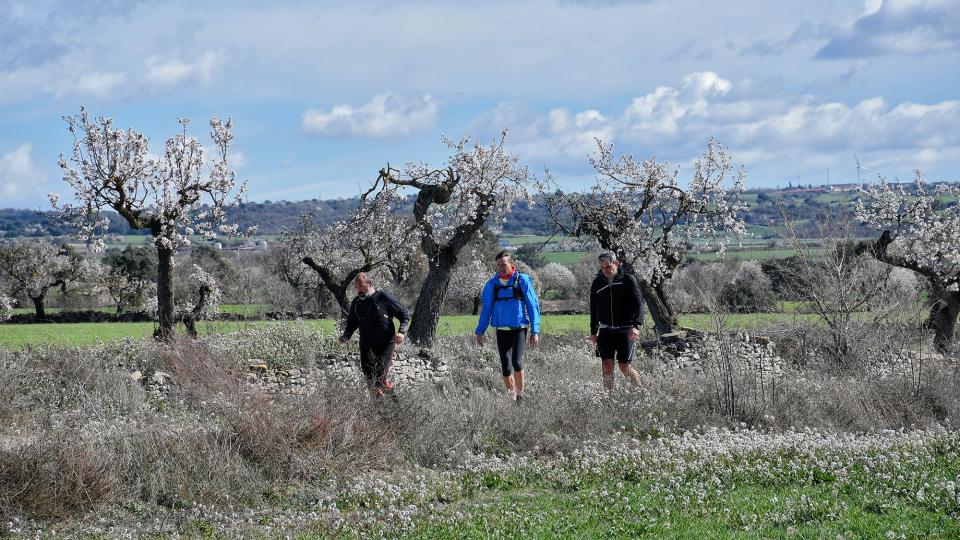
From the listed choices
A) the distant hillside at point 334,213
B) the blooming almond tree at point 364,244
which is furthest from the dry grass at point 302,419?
the blooming almond tree at point 364,244

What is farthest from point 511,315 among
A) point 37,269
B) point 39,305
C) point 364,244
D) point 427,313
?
point 37,269

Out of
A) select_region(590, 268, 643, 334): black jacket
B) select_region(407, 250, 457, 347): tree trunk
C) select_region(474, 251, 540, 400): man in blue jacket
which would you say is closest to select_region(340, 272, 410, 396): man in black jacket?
select_region(474, 251, 540, 400): man in blue jacket

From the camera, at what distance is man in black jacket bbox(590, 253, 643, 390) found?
12719mm

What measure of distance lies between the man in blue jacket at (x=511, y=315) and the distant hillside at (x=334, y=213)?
8.02m

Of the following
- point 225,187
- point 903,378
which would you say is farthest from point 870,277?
point 225,187

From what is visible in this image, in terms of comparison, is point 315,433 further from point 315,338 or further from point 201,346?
point 315,338

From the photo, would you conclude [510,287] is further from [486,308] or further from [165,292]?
[165,292]

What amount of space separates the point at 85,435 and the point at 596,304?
6.56m

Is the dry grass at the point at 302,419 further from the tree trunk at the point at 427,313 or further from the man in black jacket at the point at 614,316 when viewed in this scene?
the tree trunk at the point at 427,313

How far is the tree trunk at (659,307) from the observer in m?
23.4

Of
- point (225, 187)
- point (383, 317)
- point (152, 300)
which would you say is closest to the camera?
point (383, 317)

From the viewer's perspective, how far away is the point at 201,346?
15094 mm

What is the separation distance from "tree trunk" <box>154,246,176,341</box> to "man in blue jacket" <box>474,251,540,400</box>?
957 cm

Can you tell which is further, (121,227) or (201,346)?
(121,227)
